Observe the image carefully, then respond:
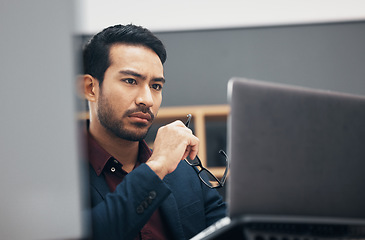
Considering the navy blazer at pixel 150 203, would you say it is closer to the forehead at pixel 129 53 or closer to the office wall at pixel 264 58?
the forehead at pixel 129 53

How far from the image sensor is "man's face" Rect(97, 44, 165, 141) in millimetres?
1066

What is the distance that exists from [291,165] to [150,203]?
318 mm

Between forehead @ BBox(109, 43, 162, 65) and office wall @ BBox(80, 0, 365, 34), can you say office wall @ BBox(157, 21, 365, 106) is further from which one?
forehead @ BBox(109, 43, 162, 65)

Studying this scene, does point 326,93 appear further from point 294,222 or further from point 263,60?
point 263,60

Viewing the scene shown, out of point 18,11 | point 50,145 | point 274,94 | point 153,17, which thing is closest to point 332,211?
point 274,94

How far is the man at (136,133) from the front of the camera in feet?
3.01

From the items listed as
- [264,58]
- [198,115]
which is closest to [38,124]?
[198,115]

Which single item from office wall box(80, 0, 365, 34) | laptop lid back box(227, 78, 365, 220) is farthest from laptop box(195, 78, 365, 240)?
office wall box(80, 0, 365, 34)

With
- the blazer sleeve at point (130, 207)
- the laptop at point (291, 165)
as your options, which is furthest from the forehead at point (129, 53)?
the laptop at point (291, 165)

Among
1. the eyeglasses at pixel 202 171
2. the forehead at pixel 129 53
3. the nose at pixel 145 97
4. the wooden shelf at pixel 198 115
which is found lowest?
the wooden shelf at pixel 198 115

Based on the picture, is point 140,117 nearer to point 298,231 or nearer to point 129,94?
point 129,94

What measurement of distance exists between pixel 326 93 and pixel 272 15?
2390mm

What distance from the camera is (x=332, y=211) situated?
20.9 inches

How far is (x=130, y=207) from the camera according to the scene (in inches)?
27.6
